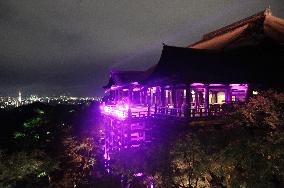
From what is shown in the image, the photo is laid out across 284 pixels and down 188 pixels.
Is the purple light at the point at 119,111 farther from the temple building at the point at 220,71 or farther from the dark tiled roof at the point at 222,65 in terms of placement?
the dark tiled roof at the point at 222,65

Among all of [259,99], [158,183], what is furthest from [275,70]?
[158,183]

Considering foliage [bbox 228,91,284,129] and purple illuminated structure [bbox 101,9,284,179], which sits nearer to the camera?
foliage [bbox 228,91,284,129]

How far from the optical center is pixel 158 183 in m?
16.0

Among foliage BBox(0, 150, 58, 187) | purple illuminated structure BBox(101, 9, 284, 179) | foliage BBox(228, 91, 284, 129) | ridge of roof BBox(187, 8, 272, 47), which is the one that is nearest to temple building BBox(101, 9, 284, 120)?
purple illuminated structure BBox(101, 9, 284, 179)

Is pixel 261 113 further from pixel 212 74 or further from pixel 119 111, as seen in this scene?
pixel 119 111

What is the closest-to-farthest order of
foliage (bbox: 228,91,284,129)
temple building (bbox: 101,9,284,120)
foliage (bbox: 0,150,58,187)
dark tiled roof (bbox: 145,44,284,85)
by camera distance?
foliage (bbox: 228,91,284,129) → temple building (bbox: 101,9,284,120) → dark tiled roof (bbox: 145,44,284,85) → foliage (bbox: 0,150,58,187)

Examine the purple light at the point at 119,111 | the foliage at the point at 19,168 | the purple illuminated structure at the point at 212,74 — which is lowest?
the foliage at the point at 19,168

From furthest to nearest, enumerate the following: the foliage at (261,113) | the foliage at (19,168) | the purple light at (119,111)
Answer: the purple light at (119,111), the foliage at (19,168), the foliage at (261,113)

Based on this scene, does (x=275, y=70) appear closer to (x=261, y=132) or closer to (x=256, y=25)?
(x=256, y=25)

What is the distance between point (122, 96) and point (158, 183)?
25.8 meters

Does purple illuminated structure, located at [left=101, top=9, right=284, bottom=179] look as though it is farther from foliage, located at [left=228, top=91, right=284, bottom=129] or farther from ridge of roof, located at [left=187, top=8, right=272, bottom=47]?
foliage, located at [left=228, top=91, right=284, bottom=129]

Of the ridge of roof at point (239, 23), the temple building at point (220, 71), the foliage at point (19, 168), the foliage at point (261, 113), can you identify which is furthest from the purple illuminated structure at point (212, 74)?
the foliage at point (19, 168)

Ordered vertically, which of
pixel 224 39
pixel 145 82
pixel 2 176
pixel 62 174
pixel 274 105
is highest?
pixel 224 39

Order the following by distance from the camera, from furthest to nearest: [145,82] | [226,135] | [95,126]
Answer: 1. [95,126]
2. [145,82]
3. [226,135]
